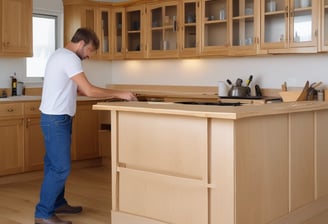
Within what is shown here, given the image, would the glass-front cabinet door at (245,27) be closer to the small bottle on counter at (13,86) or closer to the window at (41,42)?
the window at (41,42)

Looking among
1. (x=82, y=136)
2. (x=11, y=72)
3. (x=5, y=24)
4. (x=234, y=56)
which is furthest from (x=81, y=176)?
(x=234, y=56)

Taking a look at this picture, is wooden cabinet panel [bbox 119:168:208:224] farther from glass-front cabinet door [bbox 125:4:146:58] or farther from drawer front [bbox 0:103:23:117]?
glass-front cabinet door [bbox 125:4:146:58]

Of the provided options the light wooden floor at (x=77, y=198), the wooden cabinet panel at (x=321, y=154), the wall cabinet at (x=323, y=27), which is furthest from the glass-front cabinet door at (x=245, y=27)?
the light wooden floor at (x=77, y=198)

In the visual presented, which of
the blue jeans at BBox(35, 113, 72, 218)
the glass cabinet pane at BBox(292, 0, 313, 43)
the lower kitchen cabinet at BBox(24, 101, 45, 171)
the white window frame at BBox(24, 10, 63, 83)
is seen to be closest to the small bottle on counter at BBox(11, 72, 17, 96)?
the white window frame at BBox(24, 10, 63, 83)

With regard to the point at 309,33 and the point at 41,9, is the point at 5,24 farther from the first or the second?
the point at 309,33

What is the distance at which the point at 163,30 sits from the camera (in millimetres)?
6086

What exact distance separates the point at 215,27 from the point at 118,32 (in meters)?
1.59

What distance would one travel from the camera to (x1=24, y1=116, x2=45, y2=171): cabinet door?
204 inches

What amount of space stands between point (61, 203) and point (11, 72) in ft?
8.02

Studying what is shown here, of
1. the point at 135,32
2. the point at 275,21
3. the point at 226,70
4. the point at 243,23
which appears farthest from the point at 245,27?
the point at 135,32

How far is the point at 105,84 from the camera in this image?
6969 mm

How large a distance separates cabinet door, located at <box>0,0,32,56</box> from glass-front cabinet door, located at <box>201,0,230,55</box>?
2.05 meters

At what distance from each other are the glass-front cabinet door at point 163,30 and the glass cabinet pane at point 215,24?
447mm

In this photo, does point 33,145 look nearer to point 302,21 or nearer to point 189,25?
point 189,25
